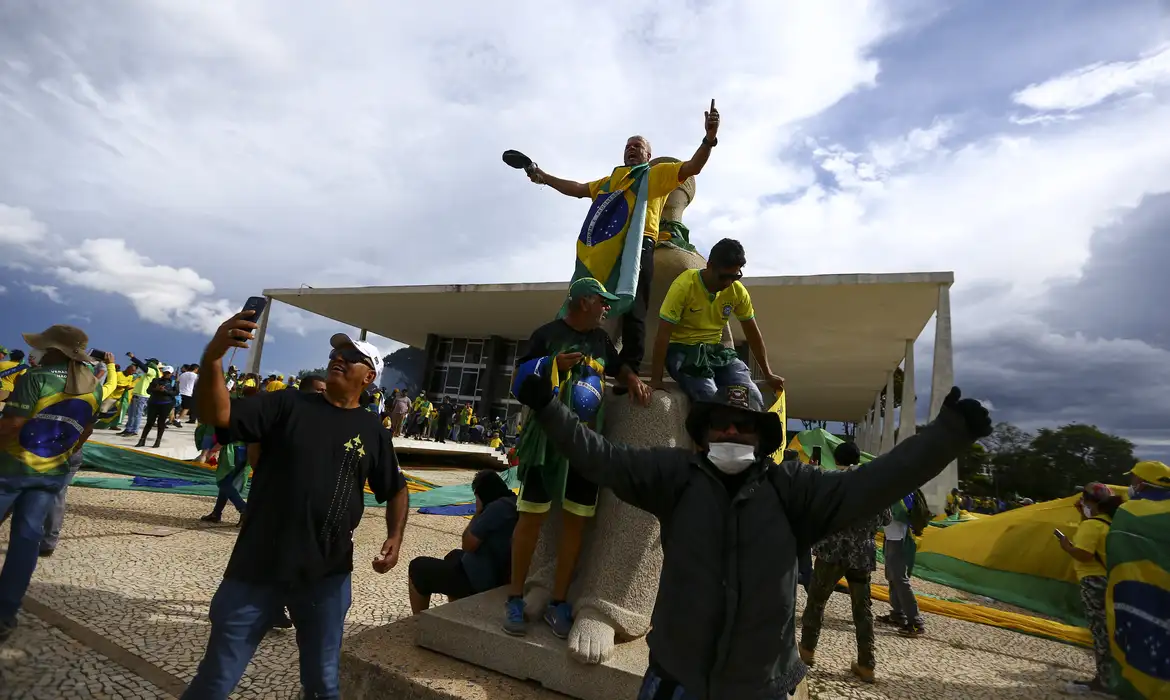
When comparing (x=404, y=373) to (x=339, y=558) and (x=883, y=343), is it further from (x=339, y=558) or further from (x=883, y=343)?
(x=339, y=558)

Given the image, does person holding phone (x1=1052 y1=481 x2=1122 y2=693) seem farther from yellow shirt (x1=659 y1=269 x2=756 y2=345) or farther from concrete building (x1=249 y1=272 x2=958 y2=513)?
concrete building (x1=249 y1=272 x2=958 y2=513)

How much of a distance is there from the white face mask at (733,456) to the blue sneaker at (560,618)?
1.24 metres

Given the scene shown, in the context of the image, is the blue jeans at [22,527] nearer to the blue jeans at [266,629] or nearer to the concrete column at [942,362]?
the blue jeans at [266,629]

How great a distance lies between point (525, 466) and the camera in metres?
2.71

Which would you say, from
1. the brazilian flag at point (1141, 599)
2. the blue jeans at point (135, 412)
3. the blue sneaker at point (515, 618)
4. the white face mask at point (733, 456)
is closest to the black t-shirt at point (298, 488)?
the blue sneaker at point (515, 618)

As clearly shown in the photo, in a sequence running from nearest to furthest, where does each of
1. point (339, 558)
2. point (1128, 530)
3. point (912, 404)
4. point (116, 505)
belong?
point (339, 558) < point (1128, 530) < point (116, 505) < point (912, 404)

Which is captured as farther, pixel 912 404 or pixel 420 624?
pixel 912 404

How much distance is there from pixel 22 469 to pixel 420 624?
8.15 ft

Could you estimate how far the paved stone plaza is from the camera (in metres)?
2.71

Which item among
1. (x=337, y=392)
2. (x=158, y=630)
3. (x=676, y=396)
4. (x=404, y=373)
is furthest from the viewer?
(x=404, y=373)

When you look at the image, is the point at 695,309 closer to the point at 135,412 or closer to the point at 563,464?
the point at 563,464

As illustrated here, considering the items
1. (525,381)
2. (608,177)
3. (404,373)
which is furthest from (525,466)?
(404,373)

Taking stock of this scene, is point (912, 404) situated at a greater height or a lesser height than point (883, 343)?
lesser

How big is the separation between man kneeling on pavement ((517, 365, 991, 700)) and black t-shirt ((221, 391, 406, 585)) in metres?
0.88
